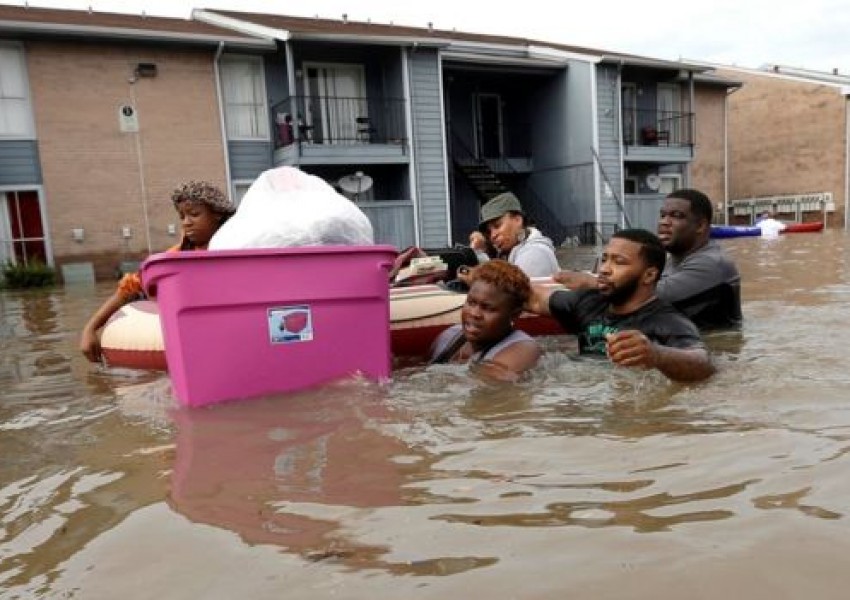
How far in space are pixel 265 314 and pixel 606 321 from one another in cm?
177

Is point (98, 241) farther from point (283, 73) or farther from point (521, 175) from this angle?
point (521, 175)

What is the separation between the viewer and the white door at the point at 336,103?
16719mm

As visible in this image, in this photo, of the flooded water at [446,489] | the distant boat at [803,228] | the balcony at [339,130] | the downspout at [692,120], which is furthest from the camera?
the distant boat at [803,228]

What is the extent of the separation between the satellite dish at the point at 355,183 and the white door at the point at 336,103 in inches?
35.5

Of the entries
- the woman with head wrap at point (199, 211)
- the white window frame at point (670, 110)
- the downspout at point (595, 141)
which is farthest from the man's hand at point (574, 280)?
the white window frame at point (670, 110)

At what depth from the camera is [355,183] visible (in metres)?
16.3

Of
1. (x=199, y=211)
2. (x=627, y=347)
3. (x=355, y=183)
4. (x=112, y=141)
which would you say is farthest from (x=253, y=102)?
(x=627, y=347)

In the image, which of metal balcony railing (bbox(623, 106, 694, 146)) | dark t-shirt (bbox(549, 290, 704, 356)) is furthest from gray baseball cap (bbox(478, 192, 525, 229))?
metal balcony railing (bbox(623, 106, 694, 146))

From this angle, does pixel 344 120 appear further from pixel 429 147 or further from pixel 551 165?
pixel 551 165

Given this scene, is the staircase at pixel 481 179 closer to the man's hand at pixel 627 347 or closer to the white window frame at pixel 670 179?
the white window frame at pixel 670 179

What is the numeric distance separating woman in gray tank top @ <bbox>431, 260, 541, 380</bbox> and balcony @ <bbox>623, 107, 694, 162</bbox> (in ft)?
53.9

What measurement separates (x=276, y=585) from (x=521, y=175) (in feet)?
66.3

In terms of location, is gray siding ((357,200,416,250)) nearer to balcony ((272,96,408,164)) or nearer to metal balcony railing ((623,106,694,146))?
balcony ((272,96,408,164))

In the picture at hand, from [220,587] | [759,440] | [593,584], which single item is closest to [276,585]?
[220,587]
